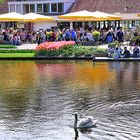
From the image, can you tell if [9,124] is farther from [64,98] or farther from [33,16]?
[33,16]

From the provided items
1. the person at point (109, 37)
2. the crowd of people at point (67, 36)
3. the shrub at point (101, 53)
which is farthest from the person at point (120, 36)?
the shrub at point (101, 53)

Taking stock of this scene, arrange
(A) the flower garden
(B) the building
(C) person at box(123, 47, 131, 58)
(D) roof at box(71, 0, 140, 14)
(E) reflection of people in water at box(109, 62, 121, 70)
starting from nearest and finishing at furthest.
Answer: (E) reflection of people in water at box(109, 62, 121, 70)
(C) person at box(123, 47, 131, 58)
(A) the flower garden
(D) roof at box(71, 0, 140, 14)
(B) the building

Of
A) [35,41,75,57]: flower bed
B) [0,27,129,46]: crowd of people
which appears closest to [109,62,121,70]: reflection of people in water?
[35,41,75,57]: flower bed

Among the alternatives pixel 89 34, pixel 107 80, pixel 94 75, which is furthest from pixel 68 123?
pixel 89 34

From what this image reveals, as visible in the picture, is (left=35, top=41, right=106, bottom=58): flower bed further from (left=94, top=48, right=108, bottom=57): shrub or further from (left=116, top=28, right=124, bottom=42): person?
(left=116, top=28, right=124, bottom=42): person

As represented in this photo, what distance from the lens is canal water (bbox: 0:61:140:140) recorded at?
17.9 metres

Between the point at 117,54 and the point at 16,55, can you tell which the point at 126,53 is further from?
the point at 16,55

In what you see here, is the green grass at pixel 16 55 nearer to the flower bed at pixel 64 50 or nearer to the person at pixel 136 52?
the flower bed at pixel 64 50

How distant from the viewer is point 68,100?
23.5 meters

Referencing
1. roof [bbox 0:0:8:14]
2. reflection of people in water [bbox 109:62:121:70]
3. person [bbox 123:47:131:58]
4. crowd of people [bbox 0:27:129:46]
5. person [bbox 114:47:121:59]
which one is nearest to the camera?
reflection of people in water [bbox 109:62:121:70]

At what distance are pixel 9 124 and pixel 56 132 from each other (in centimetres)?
208

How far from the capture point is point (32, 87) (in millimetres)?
27469

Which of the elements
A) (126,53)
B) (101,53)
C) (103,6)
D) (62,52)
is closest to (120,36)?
(62,52)

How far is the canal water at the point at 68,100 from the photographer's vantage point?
17.9m
